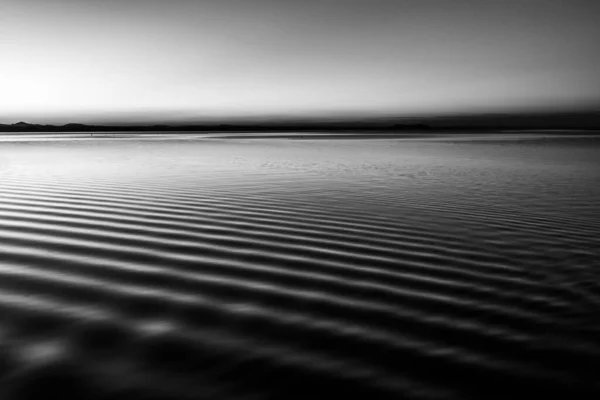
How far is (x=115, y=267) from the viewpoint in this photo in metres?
5.38

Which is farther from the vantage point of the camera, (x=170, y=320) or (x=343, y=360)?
(x=170, y=320)

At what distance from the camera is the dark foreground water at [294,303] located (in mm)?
3143

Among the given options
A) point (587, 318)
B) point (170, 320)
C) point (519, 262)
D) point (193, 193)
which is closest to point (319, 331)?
point (170, 320)

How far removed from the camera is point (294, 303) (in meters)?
4.47

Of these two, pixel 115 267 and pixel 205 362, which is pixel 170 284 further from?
pixel 205 362

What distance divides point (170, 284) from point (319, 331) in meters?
1.80

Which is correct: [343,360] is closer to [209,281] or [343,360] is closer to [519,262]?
[209,281]

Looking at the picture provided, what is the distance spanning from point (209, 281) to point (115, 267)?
1194 mm

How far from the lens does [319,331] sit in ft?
12.7

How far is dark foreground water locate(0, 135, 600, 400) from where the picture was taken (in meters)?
3.14

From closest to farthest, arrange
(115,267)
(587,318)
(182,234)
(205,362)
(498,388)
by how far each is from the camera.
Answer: (498,388) < (205,362) < (587,318) < (115,267) < (182,234)

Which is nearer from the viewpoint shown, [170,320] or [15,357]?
[15,357]

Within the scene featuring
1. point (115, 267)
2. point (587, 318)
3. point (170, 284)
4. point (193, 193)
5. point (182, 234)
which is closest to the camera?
point (587, 318)

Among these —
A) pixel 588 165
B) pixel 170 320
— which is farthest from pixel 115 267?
pixel 588 165
